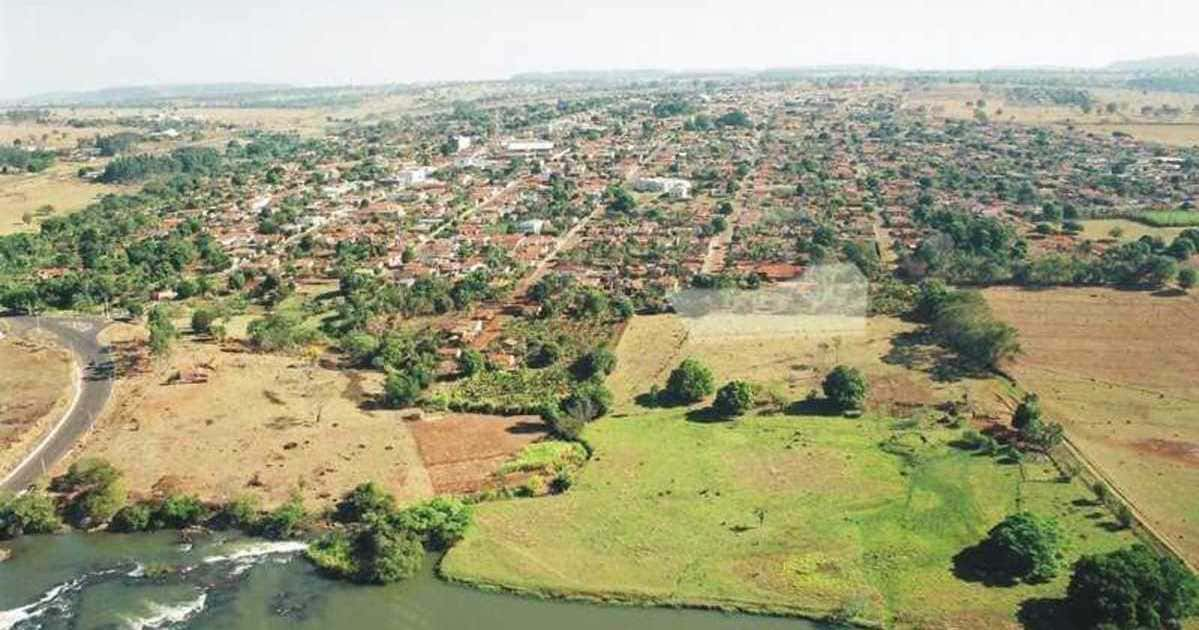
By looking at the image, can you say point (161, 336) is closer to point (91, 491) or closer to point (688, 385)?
point (91, 491)

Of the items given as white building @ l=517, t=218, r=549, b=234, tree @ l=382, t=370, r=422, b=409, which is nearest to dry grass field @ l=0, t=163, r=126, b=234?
white building @ l=517, t=218, r=549, b=234

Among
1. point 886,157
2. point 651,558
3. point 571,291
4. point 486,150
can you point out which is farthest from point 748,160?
point 651,558

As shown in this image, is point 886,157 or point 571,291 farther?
point 886,157

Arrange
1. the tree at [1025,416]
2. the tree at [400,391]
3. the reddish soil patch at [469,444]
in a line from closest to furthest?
1. the reddish soil patch at [469,444]
2. the tree at [1025,416]
3. the tree at [400,391]

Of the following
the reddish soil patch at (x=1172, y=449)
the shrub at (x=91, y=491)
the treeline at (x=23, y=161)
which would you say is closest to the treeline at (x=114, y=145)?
the treeline at (x=23, y=161)

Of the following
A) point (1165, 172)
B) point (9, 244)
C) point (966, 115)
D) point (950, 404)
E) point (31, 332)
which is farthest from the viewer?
point (966, 115)

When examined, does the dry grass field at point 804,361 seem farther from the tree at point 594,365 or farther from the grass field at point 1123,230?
the grass field at point 1123,230

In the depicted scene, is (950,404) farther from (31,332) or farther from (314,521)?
(31,332)

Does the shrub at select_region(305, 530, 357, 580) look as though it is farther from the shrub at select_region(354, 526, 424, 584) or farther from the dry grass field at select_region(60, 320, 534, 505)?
the dry grass field at select_region(60, 320, 534, 505)
